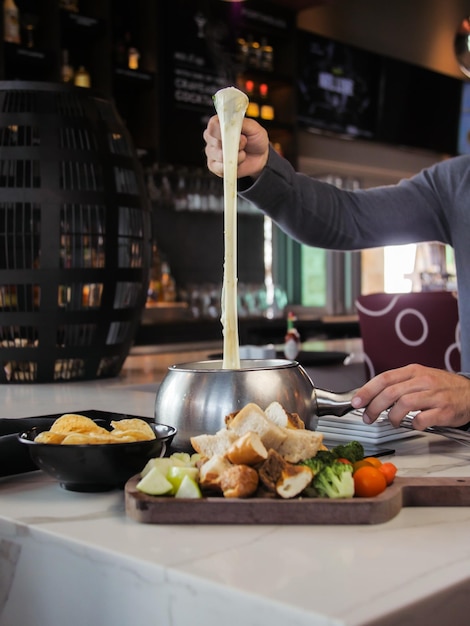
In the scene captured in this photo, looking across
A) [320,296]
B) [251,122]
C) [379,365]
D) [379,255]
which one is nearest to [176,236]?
[320,296]

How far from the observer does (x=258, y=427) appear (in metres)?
0.76

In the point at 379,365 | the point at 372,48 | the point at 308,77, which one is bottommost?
the point at 379,365

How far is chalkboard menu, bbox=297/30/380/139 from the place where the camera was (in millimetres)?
5891

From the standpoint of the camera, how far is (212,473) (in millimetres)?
732

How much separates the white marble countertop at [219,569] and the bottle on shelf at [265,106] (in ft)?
16.5

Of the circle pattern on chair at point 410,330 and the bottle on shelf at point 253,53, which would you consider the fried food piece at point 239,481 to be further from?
the bottle on shelf at point 253,53

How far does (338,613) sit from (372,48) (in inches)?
264

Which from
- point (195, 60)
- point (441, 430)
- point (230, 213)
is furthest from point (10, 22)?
point (441, 430)

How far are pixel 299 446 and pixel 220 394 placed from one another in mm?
158

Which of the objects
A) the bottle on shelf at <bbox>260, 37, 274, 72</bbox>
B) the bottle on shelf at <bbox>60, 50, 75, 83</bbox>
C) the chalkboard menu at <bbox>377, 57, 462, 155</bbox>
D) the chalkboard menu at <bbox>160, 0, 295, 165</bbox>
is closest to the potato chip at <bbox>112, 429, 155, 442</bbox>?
the bottle on shelf at <bbox>60, 50, 75, 83</bbox>

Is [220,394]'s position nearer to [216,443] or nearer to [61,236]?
[216,443]

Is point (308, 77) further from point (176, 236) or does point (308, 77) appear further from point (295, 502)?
point (295, 502)

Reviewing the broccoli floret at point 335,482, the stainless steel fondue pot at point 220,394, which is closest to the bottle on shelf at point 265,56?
the stainless steel fondue pot at point 220,394

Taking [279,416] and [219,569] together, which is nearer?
[219,569]
